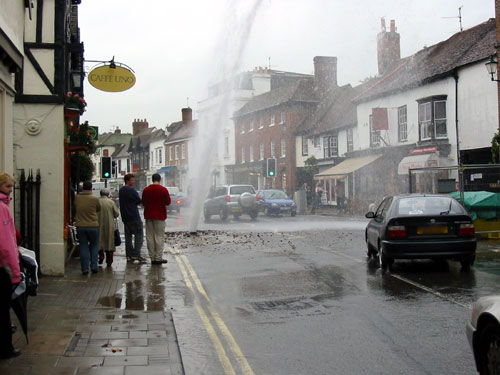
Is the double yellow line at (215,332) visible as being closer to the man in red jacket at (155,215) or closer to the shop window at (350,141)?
the man in red jacket at (155,215)

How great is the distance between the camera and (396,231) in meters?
10.8

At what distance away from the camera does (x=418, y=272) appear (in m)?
10.9

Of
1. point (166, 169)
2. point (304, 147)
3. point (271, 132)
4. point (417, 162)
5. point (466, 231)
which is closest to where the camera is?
point (466, 231)

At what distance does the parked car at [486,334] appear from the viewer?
4.20 metres

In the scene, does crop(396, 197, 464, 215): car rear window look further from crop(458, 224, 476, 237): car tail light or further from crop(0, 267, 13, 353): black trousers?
crop(0, 267, 13, 353): black trousers

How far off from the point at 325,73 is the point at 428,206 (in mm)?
42967

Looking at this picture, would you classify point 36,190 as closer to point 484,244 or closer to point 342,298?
point 342,298

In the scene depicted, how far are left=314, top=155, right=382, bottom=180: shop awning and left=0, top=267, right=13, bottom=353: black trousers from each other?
3226 centimetres

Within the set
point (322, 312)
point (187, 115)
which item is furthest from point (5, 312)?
point (187, 115)

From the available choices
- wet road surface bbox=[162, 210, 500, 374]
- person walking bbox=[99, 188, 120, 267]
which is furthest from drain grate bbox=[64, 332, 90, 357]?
person walking bbox=[99, 188, 120, 267]

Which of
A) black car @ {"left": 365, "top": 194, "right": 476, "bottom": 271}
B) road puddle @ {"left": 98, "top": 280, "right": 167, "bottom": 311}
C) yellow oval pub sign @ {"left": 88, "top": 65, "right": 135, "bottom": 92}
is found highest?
yellow oval pub sign @ {"left": 88, "top": 65, "right": 135, "bottom": 92}

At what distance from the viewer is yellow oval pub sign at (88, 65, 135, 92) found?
1357cm

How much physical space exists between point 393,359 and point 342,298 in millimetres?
3047

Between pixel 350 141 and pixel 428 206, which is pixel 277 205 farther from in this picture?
pixel 428 206
